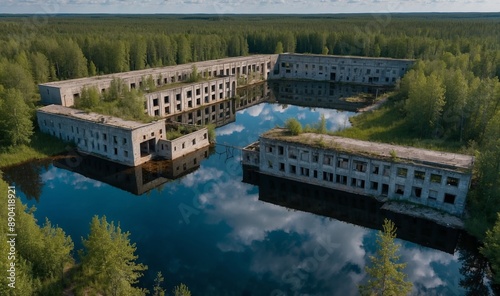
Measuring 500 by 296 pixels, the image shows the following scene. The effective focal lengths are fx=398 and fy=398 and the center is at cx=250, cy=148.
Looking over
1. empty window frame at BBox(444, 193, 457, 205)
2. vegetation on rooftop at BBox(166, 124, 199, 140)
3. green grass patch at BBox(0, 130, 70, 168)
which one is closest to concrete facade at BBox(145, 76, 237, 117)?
vegetation on rooftop at BBox(166, 124, 199, 140)

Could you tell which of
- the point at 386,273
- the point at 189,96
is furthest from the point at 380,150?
the point at 189,96

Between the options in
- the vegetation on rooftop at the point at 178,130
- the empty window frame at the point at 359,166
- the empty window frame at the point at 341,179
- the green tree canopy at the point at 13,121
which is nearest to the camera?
the empty window frame at the point at 359,166

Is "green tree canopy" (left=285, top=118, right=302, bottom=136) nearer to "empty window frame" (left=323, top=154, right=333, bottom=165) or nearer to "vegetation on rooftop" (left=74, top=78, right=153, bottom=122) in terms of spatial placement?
"empty window frame" (left=323, top=154, right=333, bottom=165)

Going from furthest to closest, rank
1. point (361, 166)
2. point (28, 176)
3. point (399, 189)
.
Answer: point (28, 176), point (361, 166), point (399, 189)

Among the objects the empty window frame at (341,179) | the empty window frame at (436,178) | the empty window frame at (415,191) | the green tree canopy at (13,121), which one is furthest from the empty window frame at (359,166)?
the green tree canopy at (13,121)

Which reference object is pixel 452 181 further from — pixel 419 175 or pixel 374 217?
pixel 374 217

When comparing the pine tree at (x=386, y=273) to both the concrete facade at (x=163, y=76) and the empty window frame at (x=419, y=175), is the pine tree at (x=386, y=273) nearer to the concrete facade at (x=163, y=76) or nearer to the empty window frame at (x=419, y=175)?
the empty window frame at (x=419, y=175)

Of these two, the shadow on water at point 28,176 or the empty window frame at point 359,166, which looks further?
the shadow on water at point 28,176
